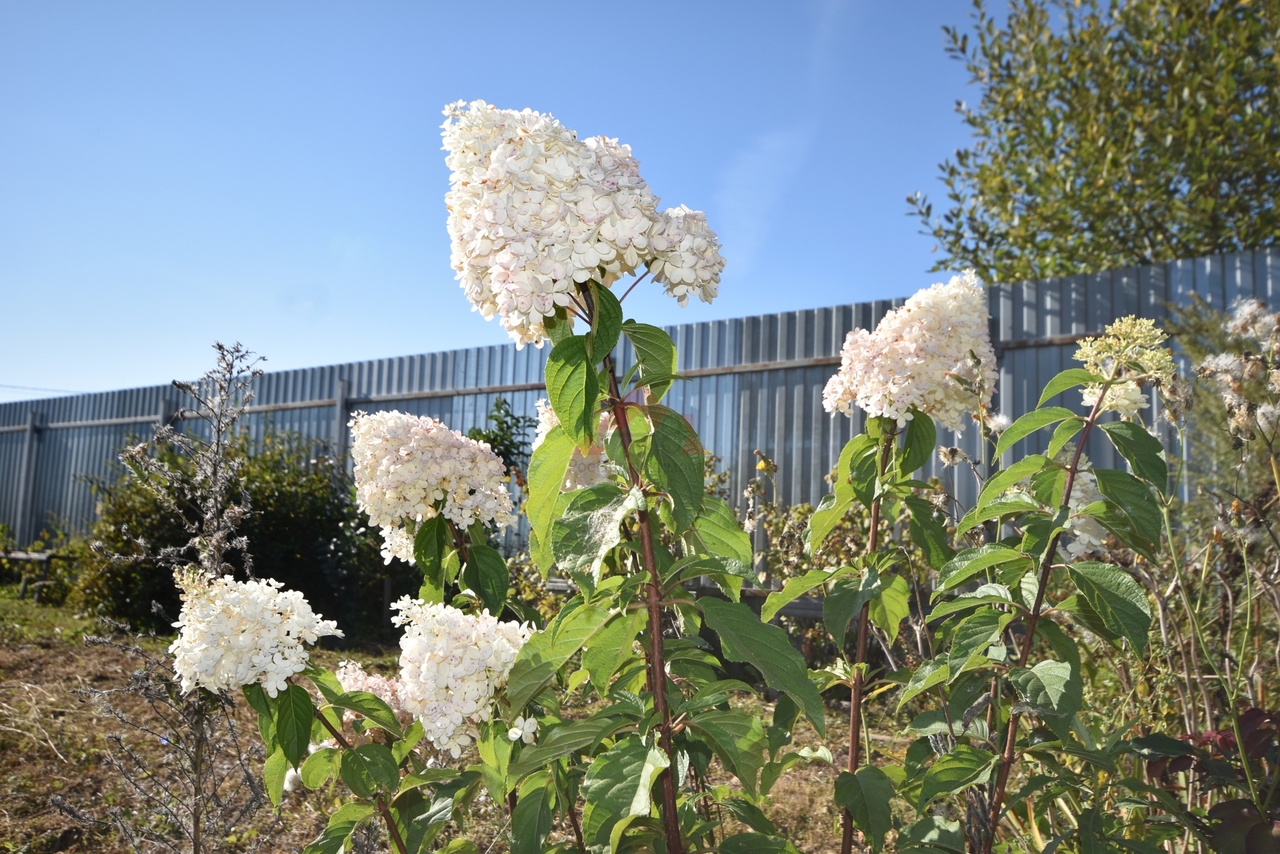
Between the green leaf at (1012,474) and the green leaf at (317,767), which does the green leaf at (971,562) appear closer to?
the green leaf at (1012,474)

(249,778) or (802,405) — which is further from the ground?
(802,405)

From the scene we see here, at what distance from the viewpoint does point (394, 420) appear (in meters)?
1.91

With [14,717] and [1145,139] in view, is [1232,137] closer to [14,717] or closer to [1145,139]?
[1145,139]

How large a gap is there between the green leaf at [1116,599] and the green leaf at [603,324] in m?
0.84

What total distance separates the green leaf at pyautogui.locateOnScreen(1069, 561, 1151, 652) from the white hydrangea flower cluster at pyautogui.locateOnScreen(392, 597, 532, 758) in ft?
2.95

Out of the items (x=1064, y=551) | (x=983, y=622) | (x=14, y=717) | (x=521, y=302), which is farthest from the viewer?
(x=14, y=717)

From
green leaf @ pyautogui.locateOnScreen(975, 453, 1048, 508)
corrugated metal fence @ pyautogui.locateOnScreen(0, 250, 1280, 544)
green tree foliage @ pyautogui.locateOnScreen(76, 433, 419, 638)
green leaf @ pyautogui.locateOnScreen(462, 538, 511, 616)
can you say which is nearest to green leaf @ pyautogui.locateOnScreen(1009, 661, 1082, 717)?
green leaf @ pyautogui.locateOnScreen(975, 453, 1048, 508)

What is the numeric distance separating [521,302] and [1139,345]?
42.6 inches

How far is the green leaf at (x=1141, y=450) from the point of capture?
4.42 feet

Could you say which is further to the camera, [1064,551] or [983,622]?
→ [1064,551]

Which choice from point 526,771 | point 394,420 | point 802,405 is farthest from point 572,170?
point 802,405

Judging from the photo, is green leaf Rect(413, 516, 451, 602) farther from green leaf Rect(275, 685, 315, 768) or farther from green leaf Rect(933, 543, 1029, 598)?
green leaf Rect(933, 543, 1029, 598)

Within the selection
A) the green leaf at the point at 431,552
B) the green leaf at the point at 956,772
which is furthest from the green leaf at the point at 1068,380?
the green leaf at the point at 431,552

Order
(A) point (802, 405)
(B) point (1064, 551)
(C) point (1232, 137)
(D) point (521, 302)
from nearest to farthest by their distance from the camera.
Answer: (D) point (521, 302)
(B) point (1064, 551)
(A) point (802, 405)
(C) point (1232, 137)
